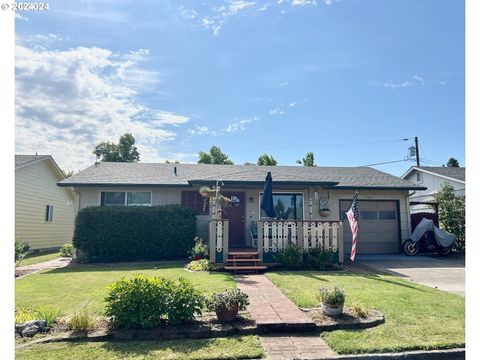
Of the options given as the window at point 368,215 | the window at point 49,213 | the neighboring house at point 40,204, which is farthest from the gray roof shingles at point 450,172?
the window at point 49,213

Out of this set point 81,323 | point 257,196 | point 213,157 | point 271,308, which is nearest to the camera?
point 81,323

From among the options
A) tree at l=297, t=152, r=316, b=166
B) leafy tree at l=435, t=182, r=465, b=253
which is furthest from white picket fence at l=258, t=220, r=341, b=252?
tree at l=297, t=152, r=316, b=166

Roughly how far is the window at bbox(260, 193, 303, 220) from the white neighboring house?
9.68 meters

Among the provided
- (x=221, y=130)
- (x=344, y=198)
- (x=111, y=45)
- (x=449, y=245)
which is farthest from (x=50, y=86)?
(x=449, y=245)

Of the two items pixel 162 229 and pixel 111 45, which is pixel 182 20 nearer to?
pixel 111 45

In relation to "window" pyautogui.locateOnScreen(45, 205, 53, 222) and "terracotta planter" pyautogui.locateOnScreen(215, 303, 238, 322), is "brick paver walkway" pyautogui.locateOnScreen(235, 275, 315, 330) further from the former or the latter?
"window" pyautogui.locateOnScreen(45, 205, 53, 222)

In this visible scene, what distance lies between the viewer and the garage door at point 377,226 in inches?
544

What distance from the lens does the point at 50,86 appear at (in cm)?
1017

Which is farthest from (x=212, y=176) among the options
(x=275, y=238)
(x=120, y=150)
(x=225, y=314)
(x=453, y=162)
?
(x=453, y=162)

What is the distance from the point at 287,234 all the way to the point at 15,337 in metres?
7.79

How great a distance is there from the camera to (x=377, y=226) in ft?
45.7

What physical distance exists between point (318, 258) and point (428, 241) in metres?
6.83

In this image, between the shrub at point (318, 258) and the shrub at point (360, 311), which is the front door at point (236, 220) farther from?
the shrub at point (360, 311)

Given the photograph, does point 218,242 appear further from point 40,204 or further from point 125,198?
point 40,204
